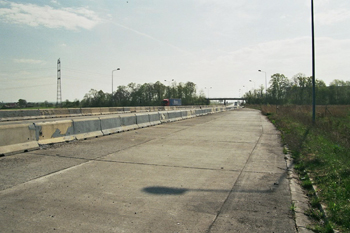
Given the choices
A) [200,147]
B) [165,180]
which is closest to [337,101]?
[200,147]

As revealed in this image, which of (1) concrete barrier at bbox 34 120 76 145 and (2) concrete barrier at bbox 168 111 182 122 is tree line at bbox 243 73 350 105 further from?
(1) concrete barrier at bbox 34 120 76 145

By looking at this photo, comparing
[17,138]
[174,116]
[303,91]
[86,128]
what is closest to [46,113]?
[174,116]

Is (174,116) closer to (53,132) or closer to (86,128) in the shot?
(86,128)

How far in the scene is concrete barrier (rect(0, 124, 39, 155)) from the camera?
317 inches

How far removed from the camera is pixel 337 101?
221 feet

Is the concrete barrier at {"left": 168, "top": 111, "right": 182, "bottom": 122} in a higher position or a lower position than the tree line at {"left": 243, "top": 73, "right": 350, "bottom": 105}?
lower

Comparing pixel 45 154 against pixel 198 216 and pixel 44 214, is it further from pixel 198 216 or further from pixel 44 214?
pixel 198 216

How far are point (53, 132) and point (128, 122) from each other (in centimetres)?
600

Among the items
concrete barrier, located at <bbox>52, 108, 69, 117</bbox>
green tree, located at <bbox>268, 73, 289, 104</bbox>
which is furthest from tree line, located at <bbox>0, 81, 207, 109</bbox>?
concrete barrier, located at <bbox>52, 108, 69, 117</bbox>

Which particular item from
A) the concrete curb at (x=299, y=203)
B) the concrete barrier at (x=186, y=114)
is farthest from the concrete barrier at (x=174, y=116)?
the concrete curb at (x=299, y=203)

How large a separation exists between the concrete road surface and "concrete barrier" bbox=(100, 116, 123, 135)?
15.1 feet

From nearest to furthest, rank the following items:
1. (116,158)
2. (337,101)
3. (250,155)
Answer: (116,158)
(250,155)
(337,101)

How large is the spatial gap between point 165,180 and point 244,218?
225cm

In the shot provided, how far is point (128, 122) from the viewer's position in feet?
51.7
